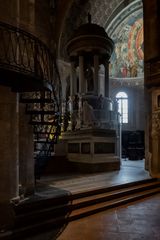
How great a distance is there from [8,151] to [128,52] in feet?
65.7

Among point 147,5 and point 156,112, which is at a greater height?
point 147,5

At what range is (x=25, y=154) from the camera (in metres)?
5.75

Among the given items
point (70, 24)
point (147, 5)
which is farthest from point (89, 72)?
point (70, 24)

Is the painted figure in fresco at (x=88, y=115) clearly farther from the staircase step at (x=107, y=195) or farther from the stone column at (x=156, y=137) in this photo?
the staircase step at (x=107, y=195)

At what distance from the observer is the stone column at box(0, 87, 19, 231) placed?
477cm

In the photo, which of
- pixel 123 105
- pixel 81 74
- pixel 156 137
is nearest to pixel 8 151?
pixel 156 137

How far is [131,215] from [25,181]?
2293 mm

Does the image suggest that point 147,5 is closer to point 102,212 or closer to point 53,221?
point 102,212

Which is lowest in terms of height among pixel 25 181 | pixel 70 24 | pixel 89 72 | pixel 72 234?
pixel 72 234

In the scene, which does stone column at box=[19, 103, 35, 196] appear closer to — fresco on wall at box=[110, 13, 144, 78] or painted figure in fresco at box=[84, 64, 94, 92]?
painted figure in fresco at box=[84, 64, 94, 92]

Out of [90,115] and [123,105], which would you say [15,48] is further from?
[123,105]

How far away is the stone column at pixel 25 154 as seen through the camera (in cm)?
570

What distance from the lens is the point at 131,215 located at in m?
5.52

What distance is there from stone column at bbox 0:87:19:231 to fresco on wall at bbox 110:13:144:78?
1868 cm
